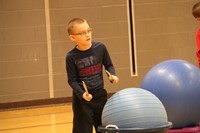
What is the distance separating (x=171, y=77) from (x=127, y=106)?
119 centimetres

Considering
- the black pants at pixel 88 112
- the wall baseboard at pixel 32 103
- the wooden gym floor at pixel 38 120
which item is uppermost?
the black pants at pixel 88 112

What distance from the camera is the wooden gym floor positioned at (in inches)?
215

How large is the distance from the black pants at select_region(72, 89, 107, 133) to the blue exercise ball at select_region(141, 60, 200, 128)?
2.05 ft

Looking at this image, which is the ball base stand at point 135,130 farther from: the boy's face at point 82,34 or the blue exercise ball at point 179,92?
Result: the blue exercise ball at point 179,92

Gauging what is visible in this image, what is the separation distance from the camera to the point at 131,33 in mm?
7594

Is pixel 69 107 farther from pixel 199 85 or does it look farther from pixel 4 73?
pixel 199 85

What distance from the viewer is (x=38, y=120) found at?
19.9 ft

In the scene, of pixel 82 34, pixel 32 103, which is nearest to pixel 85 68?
pixel 82 34

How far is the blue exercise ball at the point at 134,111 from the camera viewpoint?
2871mm

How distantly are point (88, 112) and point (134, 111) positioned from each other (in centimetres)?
78

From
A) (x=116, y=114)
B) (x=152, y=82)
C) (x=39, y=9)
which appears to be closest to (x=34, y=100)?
(x=39, y=9)

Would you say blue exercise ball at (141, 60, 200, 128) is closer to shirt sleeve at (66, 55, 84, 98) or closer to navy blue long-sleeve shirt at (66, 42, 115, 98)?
navy blue long-sleeve shirt at (66, 42, 115, 98)

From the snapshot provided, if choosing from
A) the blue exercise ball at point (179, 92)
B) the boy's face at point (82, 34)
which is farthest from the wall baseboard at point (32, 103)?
the boy's face at point (82, 34)

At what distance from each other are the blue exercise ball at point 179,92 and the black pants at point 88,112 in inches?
24.6
